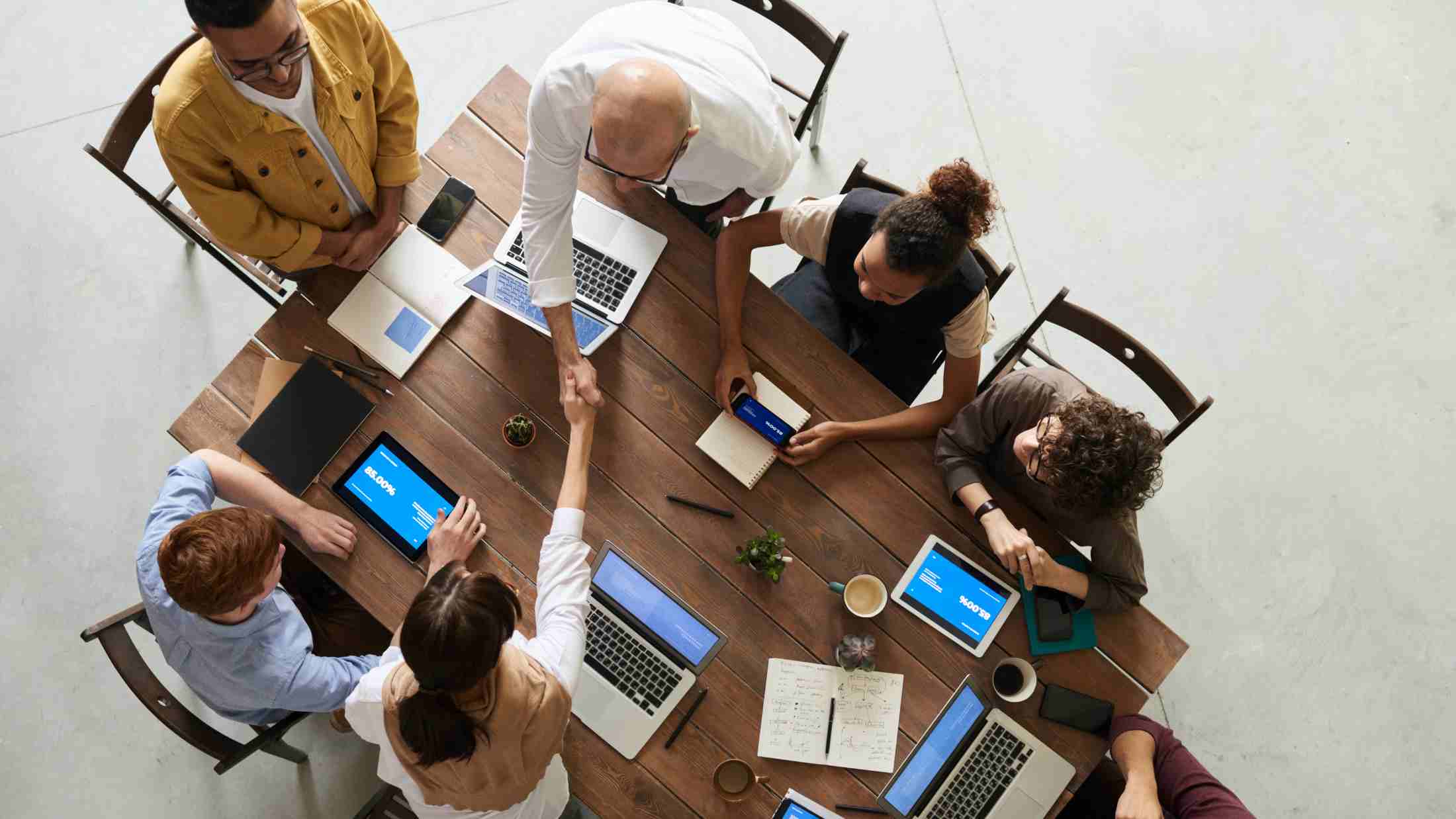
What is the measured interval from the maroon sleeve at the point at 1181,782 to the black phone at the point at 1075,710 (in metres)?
0.04

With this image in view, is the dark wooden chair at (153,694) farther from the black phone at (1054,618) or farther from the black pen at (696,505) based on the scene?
the black phone at (1054,618)

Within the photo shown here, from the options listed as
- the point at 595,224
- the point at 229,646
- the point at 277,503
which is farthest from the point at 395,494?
the point at 595,224

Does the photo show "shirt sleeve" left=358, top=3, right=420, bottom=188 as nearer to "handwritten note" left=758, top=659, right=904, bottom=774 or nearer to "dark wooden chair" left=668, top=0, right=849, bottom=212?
"dark wooden chair" left=668, top=0, right=849, bottom=212

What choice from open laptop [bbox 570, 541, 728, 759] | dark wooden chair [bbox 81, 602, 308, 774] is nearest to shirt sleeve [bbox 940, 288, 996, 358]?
open laptop [bbox 570, 541, 728, 759]

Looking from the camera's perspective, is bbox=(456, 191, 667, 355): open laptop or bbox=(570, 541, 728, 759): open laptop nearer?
bbox=(570, 541, 728, 759): open laptop

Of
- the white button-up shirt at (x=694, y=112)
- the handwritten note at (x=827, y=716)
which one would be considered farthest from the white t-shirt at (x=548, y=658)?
the white button-up shirt at (x=694, y=112)

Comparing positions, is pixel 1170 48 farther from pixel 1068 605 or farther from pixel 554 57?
pixel 554 57

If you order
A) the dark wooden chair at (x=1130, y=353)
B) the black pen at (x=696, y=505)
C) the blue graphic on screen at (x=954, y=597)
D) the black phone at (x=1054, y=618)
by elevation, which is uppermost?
the dark wooden chair at (x=1130, y=353)

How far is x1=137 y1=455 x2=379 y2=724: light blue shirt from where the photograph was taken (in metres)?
1.85

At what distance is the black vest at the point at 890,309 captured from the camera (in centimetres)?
210

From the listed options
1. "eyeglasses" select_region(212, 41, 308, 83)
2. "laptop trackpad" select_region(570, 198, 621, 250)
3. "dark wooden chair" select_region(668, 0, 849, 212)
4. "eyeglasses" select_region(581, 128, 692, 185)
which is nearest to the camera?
"eyeglasses" select_region(212, 41, 308, 83)

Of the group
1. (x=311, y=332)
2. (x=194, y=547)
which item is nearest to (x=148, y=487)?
(x=311, y=332)

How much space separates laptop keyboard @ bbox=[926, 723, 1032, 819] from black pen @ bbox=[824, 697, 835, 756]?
0.89 feet

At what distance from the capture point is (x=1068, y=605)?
208cm
